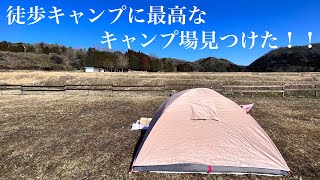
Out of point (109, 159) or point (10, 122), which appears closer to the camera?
point (109, 159)

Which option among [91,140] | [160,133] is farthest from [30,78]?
[160,133]

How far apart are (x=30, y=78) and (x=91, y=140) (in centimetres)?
4715

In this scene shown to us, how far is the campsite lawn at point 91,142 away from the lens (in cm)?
763

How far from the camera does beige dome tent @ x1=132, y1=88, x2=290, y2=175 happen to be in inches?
283

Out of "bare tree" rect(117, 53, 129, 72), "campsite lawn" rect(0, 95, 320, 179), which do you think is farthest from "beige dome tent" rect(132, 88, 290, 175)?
"bare tree" rect(117, 53, 129, 72)

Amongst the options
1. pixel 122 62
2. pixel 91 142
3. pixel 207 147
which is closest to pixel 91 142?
pixel 91 142

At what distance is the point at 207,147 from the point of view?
7.30 meters

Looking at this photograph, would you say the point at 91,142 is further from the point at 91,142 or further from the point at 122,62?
the point at 122,62

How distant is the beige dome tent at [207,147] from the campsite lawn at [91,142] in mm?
279

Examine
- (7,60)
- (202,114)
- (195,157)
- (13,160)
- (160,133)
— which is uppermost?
(7,60)

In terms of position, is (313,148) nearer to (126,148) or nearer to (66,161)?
(126,148)

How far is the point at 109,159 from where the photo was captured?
864cm

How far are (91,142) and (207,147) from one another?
17.7 feet

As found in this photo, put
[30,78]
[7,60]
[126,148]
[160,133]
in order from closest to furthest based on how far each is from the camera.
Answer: [160,133], [126,148], [30,78], [7,60]
